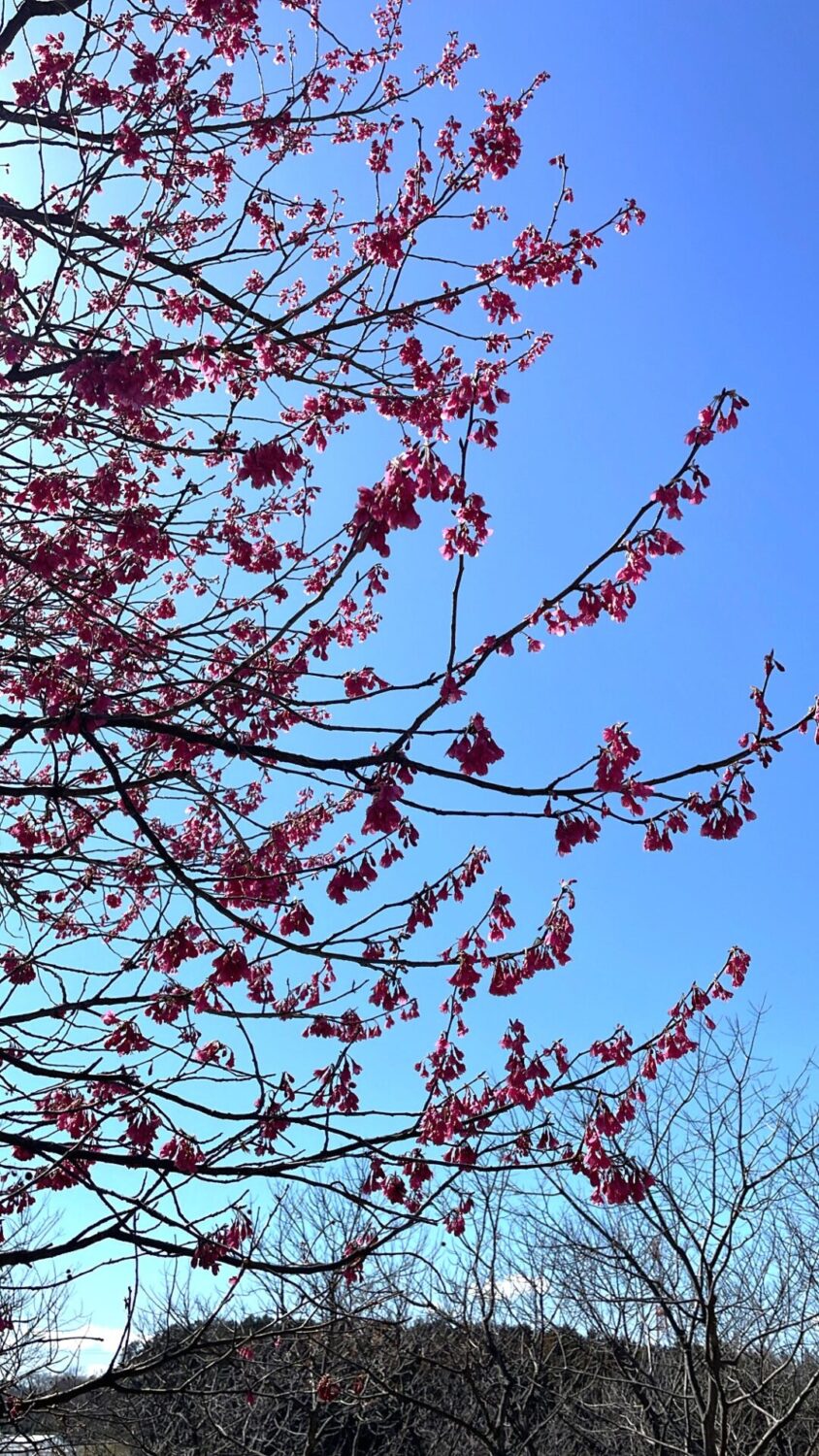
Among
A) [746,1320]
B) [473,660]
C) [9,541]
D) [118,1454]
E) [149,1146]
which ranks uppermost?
[9,541]

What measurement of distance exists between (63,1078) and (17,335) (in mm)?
3398

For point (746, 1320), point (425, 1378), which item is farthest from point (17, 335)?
point (425, 1378)

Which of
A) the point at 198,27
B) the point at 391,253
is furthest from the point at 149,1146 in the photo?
the point at 198,27

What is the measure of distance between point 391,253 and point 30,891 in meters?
4.34

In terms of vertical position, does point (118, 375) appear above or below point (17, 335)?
below

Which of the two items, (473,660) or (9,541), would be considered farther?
(9,541)

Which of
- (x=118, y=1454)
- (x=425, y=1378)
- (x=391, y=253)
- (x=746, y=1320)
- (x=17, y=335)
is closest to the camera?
(x=17, y=335)

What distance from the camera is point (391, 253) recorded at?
6.13 metres

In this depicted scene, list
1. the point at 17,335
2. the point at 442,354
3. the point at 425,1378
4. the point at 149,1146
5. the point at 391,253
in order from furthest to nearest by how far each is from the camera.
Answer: the point at 425,1378 < the point at 442,354 < the point at 391,253 < the point at 17,335 < the point at 149,1146

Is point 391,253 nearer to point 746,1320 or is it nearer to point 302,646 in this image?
point 302,646

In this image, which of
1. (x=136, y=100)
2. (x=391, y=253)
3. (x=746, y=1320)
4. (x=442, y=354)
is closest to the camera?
(x=136, y=100)

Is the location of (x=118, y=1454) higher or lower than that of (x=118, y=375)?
lower

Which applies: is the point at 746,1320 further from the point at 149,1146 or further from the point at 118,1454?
the point at 118,1454

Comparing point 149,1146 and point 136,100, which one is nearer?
point 149,1146
